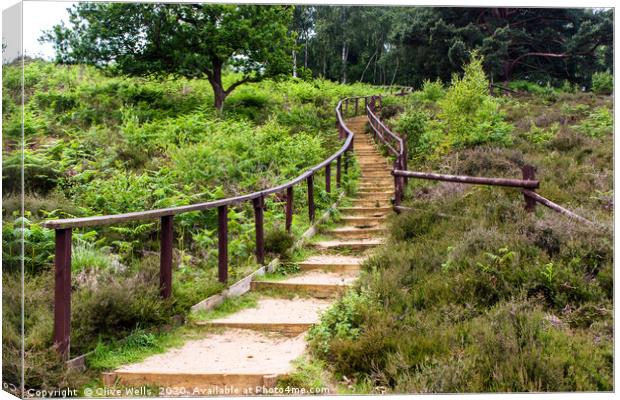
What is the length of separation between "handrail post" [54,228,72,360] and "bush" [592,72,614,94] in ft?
16.3

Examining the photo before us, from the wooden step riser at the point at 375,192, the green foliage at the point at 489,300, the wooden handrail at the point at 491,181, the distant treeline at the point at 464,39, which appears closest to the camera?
the green foliage at the point at 489,300

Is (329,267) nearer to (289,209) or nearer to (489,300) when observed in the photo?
(289,209)

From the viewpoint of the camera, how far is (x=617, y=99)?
4766 mm

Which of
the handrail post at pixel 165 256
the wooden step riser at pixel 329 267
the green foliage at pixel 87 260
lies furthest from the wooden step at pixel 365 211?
the handrail post at pixel 165 256

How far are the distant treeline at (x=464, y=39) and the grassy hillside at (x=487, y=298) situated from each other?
2.31 ft

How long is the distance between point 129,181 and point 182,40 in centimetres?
408

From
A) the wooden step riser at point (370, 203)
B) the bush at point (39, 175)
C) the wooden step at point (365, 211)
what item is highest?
the bush at point (39, 175)

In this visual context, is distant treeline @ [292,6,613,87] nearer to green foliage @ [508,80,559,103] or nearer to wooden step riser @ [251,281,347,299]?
green foliage @ [508,80,559,103]

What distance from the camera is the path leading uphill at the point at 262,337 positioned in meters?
3.94

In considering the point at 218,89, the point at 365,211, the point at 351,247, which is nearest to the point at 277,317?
the point at 351,247

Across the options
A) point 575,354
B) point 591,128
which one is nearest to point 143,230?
point 575,354

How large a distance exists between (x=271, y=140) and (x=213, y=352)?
10168mm

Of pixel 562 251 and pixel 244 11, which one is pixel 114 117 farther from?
pixel 562 251

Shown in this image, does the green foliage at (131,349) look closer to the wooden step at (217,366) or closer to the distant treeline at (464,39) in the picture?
the wooden step at (217,366)
